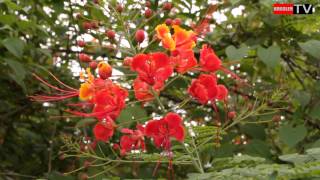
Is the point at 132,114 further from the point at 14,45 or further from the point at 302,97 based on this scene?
the point at 302,97

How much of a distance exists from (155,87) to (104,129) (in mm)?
259

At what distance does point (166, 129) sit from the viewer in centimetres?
191

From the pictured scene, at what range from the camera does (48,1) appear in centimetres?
336

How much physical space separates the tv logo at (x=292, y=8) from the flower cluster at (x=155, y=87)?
129cm

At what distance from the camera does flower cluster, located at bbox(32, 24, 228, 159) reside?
1903 millimetres

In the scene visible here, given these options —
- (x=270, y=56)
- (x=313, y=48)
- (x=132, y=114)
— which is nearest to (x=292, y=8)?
(x=270, y=56)

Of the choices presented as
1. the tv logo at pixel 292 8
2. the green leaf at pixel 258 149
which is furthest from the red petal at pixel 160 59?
the tv logo at pixel 292 8

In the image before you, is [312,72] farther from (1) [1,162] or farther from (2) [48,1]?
(1) [1,162]

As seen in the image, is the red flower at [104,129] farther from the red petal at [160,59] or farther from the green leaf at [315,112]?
the green leaf at [315,112]

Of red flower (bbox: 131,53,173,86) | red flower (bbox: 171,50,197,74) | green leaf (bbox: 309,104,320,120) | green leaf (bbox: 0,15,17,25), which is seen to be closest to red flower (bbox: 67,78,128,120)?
red flower (bbox: 131,53,173,86)

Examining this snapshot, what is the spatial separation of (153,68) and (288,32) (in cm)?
170

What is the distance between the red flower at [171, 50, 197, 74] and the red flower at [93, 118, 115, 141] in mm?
317

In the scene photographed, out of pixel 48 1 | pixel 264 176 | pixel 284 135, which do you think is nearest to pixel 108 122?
pixel 264 176

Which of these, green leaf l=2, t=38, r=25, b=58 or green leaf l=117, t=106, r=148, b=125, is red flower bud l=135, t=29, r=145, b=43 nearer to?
green leaf l=117, t=106, r=148, b=125
